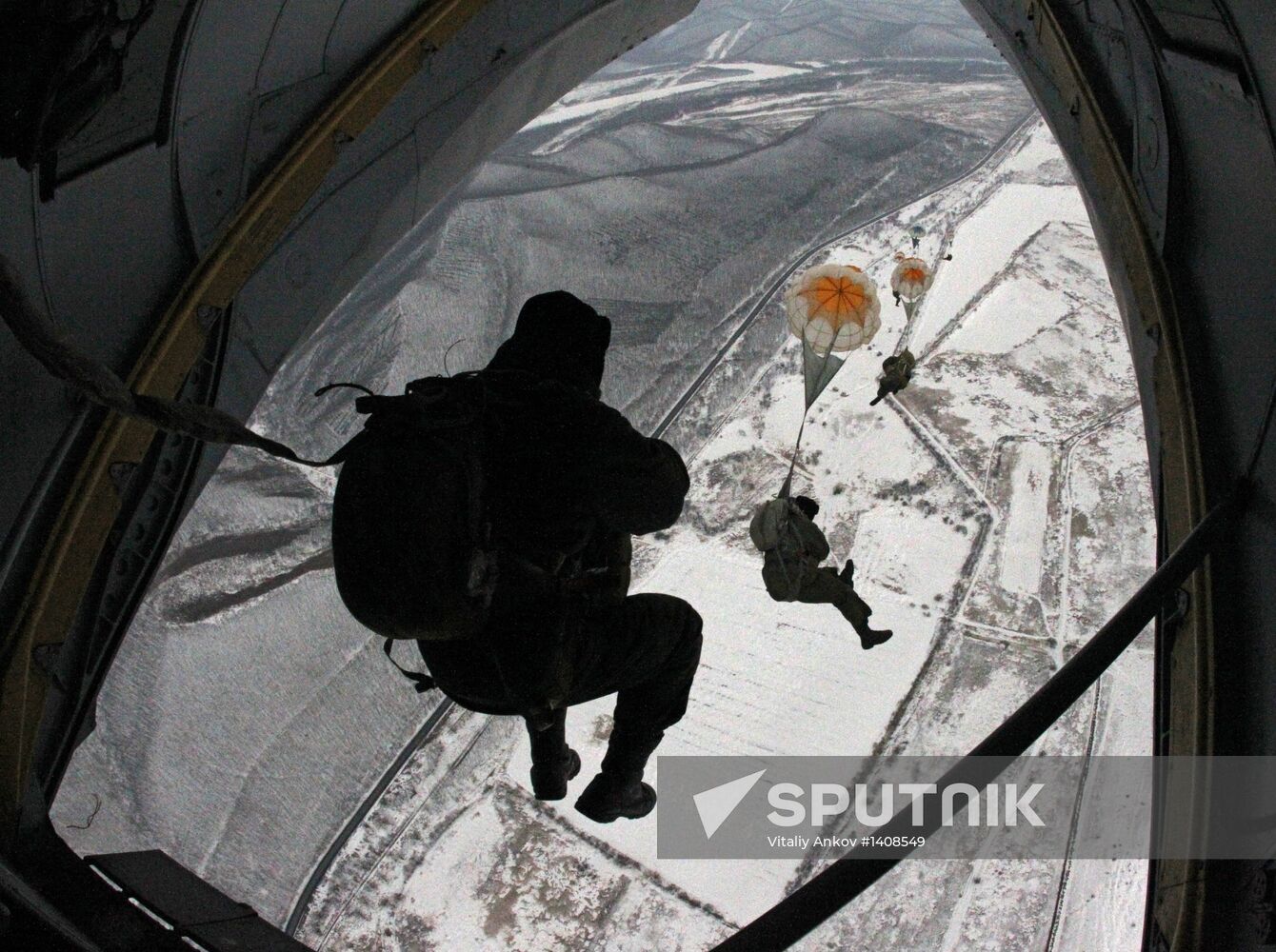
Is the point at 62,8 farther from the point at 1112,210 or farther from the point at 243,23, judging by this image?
the point at 1112,210

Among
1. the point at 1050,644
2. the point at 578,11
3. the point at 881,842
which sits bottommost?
the point at 1050,644

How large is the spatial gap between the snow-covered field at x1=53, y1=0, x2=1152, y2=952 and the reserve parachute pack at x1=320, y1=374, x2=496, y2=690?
22.3 ft

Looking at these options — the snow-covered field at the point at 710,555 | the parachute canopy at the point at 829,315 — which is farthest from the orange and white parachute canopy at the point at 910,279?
the parachute canopy at the point at 829,315

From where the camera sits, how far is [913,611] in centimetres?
1205

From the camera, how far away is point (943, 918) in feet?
30.5

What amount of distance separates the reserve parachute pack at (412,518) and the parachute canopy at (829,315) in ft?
26.1

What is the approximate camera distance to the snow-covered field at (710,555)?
356 inches

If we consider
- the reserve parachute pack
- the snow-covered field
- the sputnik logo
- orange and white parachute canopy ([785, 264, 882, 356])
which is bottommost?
the sputnik logo

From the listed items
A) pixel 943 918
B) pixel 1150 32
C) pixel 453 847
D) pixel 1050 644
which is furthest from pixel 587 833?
pixel 1150 32

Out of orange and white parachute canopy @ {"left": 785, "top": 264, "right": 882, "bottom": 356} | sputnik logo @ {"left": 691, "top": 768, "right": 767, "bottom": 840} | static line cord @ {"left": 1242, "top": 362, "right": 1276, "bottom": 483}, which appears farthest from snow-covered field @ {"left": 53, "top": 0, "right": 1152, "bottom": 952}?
static line cord @ {"left": 1242, "top": 362, "right": 1276, "bottom": 483}

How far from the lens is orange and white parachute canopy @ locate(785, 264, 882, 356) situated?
10.1 m

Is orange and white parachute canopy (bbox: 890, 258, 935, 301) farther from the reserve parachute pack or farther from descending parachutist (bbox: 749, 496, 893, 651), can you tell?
the reserve parachute pack

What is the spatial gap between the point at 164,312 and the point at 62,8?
1526 millimetres

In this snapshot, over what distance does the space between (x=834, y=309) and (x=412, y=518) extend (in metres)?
8.52
